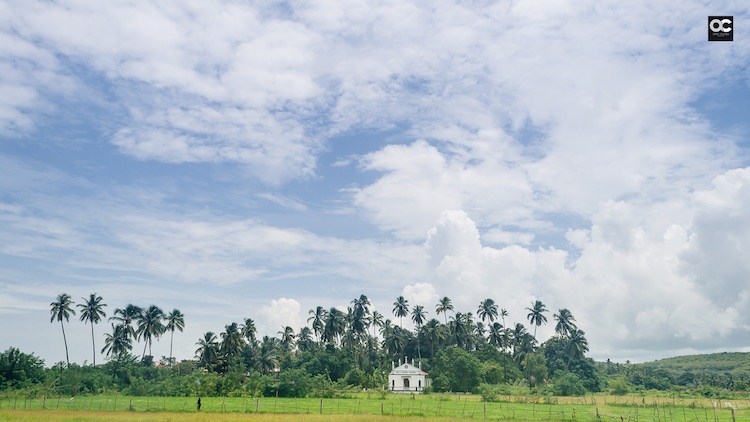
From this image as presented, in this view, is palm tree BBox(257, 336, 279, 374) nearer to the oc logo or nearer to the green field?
the green field

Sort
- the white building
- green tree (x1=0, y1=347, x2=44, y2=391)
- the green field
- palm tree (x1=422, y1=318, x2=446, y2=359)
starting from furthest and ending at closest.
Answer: palm tree (x1=422, y1=318, x2=446, y2=359) → the white building → green tree (x1=0, y1=347, x2=44, y2=391) → the green field

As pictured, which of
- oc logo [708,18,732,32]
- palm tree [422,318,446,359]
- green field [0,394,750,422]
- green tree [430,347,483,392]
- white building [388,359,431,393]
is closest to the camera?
oc logo [708,18,732,32]

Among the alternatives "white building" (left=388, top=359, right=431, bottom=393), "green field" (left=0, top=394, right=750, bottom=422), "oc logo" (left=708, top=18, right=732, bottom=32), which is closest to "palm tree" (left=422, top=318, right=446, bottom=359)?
"white building" (left=388, top=359, right=431, bottom=393)

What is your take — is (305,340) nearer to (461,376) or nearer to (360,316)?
(360,316)

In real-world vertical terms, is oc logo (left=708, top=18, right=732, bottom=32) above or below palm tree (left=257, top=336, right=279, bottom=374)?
above

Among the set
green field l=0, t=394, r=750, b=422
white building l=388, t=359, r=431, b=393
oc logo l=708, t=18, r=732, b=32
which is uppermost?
oc logo l=708, t=18, r=732, b=32

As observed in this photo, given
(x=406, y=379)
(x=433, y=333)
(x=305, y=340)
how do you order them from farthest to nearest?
(x=305, y=340) < (x=433, y=333) < (x=406, y=379)

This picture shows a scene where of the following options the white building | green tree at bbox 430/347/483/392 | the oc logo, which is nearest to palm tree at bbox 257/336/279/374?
the white building

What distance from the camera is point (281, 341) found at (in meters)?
159


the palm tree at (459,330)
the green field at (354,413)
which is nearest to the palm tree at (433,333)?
the palm tree at (459,330)

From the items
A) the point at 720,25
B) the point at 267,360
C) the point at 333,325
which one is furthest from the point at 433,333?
the point at 720,25

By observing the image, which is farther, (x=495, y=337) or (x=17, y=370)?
(x=495, y=337)

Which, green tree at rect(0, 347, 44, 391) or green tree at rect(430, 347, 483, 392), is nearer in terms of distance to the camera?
green tree at rect(0, 347, 44, 391)

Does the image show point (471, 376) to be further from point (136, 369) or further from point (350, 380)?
point (136, 369)
